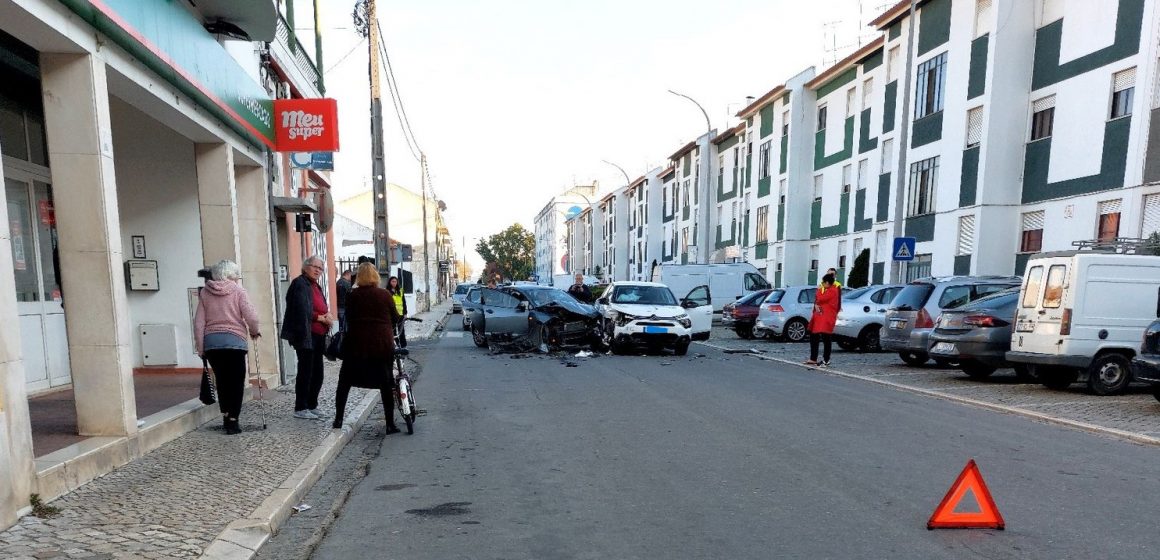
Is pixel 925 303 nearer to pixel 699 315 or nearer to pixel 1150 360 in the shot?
pixel 1150 360

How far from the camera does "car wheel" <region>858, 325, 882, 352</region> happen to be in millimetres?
16031

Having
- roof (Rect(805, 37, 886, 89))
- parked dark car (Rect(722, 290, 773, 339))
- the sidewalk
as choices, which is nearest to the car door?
parked dark car (Rect(722, 290, 773, 339))

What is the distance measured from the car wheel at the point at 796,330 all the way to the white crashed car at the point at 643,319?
427 cm

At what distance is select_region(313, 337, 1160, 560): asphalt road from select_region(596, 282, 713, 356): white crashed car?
18.2 ft

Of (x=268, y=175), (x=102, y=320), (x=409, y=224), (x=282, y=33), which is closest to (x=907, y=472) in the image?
(x=102, y=320)

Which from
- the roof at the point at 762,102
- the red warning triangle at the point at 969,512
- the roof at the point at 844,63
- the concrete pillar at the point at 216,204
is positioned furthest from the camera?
the roof at the point at 762,102

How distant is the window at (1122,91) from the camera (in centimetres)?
1652

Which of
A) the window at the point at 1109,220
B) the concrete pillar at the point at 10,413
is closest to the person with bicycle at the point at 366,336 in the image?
the concrete pillar at the point at 10,413

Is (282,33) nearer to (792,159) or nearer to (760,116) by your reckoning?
(792,159)

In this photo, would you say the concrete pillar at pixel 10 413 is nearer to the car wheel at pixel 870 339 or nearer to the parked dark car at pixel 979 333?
the parked dark car at pixel 979 333

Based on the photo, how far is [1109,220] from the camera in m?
17.0

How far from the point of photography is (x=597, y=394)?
9.50 metres

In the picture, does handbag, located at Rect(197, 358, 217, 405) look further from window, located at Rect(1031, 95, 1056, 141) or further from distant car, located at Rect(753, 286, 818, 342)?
window, located at Rect(1031, 95, 1056, 141)

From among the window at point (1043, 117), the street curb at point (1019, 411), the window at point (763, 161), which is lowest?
the street curb at point (1019, 411)
